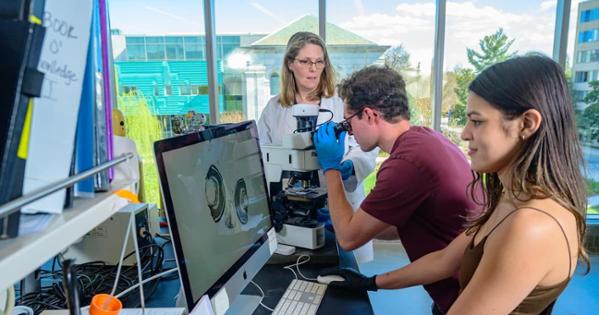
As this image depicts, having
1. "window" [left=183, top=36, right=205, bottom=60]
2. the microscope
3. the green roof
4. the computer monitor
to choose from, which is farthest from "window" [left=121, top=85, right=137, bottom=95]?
the computer monitor

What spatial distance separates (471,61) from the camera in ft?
10.5

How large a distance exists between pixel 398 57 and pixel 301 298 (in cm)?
267

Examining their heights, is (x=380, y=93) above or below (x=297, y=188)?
above

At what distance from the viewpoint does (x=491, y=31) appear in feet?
10.3

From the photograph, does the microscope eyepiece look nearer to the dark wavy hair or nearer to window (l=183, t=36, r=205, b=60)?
the dark wavy hair

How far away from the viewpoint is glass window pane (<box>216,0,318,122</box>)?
317 centimetres

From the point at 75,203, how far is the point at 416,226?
1070mm

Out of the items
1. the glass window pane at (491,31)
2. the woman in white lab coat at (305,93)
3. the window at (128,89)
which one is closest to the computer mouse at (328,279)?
the woman in white lab coat at (305,93)

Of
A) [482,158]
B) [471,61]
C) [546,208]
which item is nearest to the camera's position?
[546,208]

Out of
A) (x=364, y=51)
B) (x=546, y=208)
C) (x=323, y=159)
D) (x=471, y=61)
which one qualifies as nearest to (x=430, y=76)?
(x=471, y=61)

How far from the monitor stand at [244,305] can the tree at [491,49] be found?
9.46ft

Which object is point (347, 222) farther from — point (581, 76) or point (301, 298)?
point (581, 76)

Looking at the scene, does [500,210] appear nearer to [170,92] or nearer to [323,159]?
[323,159]

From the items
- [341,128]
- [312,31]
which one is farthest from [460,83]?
[341,128]
